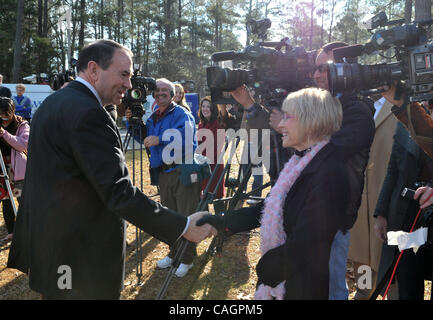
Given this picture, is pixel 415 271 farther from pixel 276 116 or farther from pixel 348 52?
pixel 348 52

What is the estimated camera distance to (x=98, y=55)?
5.96ft

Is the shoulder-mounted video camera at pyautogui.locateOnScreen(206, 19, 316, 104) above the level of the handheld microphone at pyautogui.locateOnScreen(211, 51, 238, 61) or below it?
below

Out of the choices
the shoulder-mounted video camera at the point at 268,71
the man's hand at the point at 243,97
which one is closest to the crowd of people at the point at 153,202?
the shoulder-mounted video camera at the point at 268,71

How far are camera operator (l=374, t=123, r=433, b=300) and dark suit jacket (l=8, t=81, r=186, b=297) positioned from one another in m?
1.58

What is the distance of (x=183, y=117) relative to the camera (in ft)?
11.7

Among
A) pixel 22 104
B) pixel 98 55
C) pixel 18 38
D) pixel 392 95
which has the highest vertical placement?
pixel 18 38

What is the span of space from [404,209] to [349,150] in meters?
0.94

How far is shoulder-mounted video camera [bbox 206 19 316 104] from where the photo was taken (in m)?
2.27

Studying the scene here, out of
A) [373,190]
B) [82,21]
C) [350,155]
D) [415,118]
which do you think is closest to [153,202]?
[350,155]

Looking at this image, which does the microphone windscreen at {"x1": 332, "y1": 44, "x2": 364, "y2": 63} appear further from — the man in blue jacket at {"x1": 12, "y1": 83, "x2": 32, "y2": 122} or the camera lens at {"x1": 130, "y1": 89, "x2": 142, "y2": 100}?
the man in blue jacket at {"x1": 12, "y1": 83, "x2": 32, "y2": 122}

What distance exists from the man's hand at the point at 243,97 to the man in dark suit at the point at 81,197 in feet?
3.78

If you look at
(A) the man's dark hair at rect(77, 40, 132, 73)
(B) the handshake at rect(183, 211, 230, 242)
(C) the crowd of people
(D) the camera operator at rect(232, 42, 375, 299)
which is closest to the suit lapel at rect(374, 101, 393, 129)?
(D) the camera operator at rect(232, 42, 375, 299)

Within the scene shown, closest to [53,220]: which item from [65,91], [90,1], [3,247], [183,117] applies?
[65,91]
